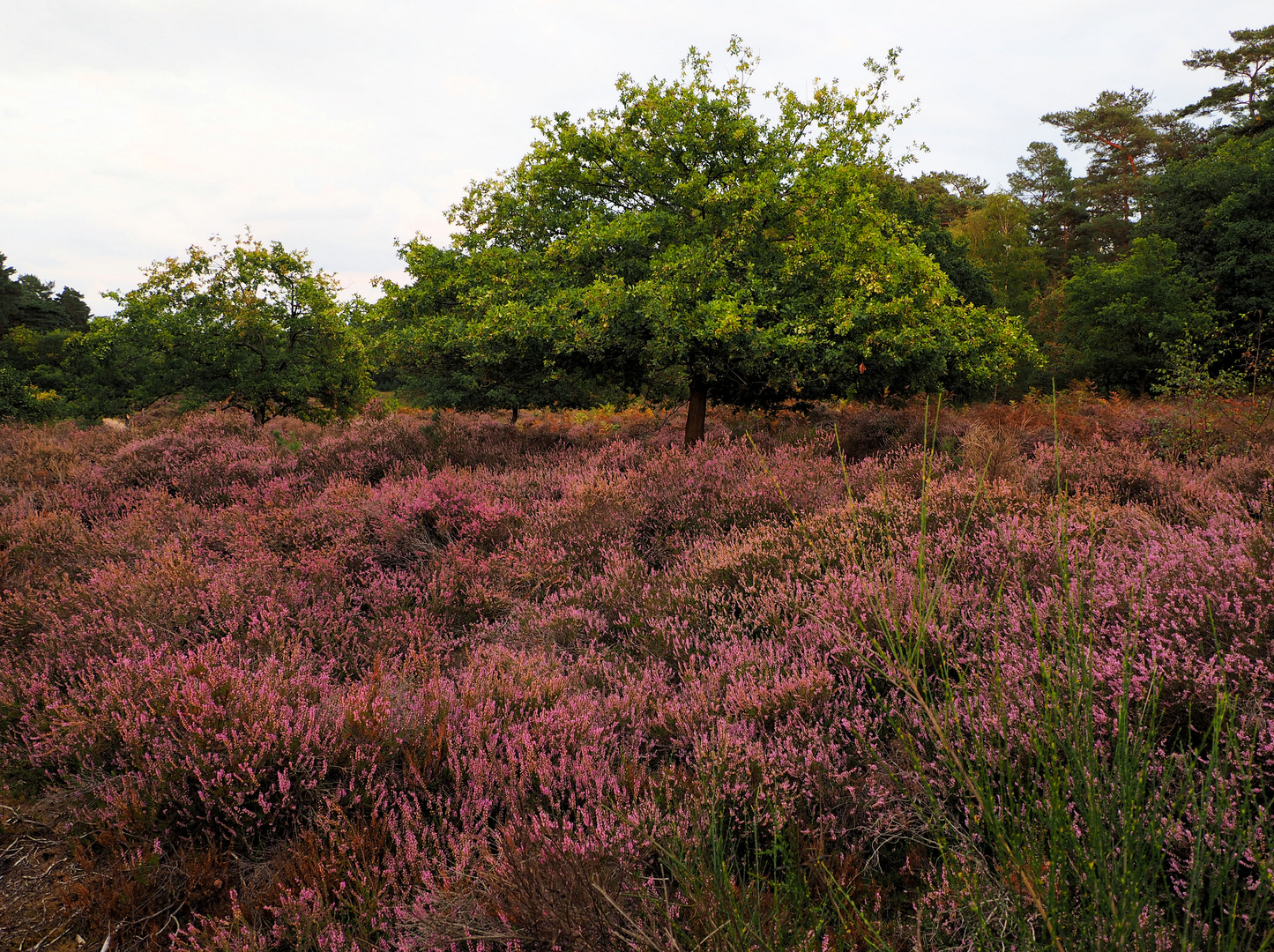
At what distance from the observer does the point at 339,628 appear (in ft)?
13.3

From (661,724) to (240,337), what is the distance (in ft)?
45.0

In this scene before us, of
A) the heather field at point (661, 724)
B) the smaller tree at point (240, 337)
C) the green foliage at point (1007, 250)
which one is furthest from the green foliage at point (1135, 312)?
the smaller tree at point (240, 337)

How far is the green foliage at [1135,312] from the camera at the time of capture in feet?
68.6

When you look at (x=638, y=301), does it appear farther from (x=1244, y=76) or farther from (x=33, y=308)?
(x=33, y=308)

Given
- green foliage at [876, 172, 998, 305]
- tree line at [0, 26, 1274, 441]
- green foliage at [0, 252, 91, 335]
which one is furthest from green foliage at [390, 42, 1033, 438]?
green foliage at [0, 252, 91, 335]

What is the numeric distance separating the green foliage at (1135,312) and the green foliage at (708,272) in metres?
16.6

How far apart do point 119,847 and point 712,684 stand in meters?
2.49

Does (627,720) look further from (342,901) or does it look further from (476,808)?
(342,901)

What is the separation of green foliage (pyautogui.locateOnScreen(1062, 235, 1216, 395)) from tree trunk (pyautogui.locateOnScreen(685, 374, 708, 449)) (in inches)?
768

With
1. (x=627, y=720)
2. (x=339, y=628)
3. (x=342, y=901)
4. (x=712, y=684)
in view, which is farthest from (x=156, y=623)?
(x=712, y=684)

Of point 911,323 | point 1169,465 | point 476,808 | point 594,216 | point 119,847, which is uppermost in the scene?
point 594,216

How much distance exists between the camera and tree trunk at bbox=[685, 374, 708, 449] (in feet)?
30.1

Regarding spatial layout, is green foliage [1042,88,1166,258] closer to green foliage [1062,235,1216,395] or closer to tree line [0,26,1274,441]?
green foliage [1062,235,1216,395]

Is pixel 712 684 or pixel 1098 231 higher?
pixel 1098 231
